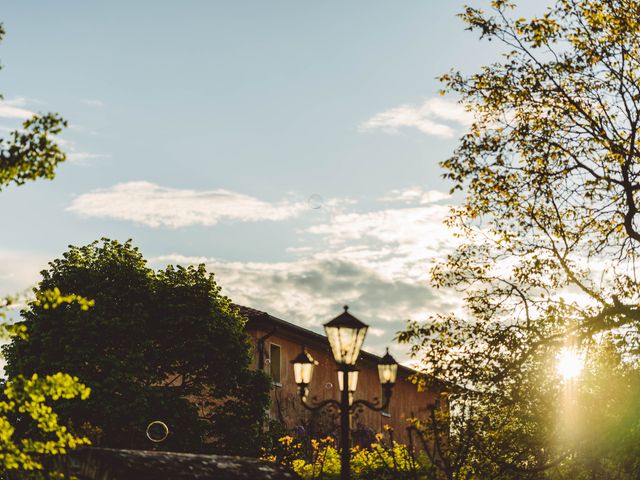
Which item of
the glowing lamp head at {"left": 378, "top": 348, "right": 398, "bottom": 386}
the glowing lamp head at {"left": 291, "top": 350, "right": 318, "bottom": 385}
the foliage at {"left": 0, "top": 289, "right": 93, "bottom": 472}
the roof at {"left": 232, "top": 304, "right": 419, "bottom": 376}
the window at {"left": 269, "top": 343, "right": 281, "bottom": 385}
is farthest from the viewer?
the window at {"left": 269, "top": 343, "right": 281, "bottom": 385}

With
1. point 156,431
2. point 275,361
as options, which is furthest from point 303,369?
point 275,361

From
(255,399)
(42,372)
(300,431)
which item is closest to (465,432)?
(255,399)

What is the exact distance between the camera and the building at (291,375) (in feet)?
96.1

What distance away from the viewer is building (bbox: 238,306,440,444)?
1153 inches

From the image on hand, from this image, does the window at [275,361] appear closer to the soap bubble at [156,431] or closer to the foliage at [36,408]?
the soap bubble at [156,431]

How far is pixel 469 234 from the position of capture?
1891cm

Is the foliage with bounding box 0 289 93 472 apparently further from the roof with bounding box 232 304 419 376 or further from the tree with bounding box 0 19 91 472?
the roof with bounding box 232 304 419 376

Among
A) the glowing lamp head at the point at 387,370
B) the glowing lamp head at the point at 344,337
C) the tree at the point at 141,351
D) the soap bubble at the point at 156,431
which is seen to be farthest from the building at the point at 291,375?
the glowing lamp head at the point at 344,337

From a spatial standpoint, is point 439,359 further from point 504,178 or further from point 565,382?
point 504,178

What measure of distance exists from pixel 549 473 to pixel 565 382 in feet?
36.5

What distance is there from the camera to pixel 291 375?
31.6 metres

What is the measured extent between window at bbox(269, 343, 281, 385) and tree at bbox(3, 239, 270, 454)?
24.2ft

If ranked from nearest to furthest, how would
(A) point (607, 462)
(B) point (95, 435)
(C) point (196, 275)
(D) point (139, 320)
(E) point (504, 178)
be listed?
(E) point (504, 178)
(B) point (95, 435)
(D) point (139, 320)
(C) point (196, 275)
(A) point (607, 462)

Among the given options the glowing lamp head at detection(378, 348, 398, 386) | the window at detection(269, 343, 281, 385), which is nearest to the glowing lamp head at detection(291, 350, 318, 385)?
the glowing lamp head at detection(378, 348, 398, 386)
